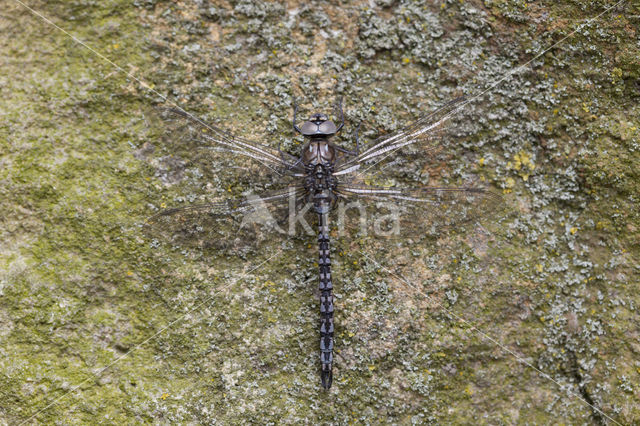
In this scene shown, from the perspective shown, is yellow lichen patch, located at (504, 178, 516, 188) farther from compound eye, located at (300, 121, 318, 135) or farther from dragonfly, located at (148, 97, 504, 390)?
compound eye, located at (300, 121, 318, 135)

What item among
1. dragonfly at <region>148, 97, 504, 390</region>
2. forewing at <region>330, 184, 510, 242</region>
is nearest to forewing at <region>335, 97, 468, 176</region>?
dragonfly at <region>148, 97, 504, 390</region>

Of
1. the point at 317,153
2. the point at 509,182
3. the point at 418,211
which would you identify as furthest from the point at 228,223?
the point at 509,182

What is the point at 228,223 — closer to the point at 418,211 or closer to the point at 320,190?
the point at 320,190

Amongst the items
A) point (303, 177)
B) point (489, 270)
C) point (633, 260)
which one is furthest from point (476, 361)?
point (303, 177)

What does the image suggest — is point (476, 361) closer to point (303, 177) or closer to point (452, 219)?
point (452, 219)

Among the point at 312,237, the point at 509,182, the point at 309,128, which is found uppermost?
the point at 309,128

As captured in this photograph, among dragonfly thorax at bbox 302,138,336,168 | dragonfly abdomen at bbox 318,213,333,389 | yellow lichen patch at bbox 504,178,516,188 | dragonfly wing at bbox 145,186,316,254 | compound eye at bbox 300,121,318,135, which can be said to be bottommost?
dragonfly abdomen at bbox 318,213,333,389
